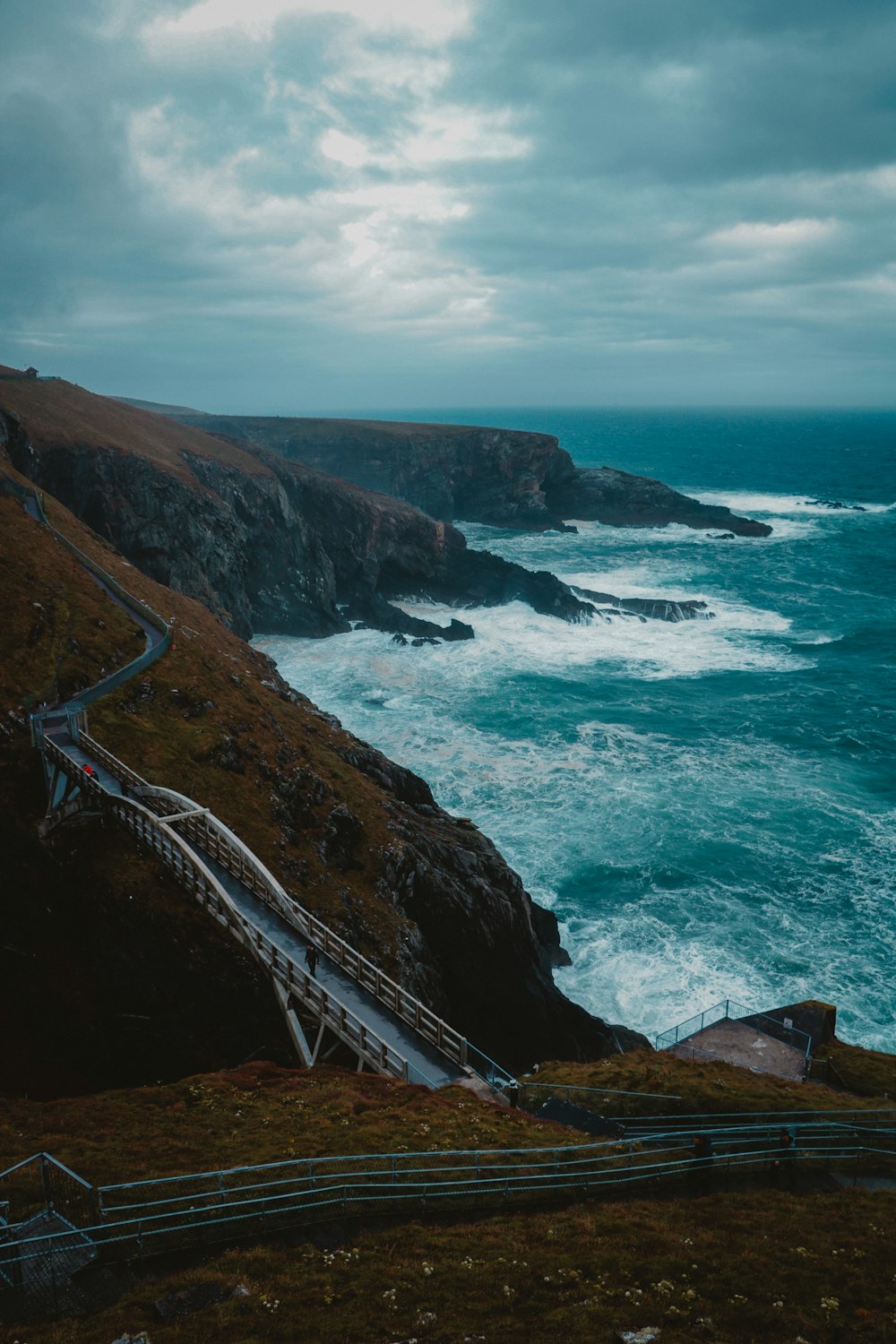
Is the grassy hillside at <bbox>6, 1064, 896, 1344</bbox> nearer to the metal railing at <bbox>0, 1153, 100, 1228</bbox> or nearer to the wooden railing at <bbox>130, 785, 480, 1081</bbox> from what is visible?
the metal railing at <bbox>0, 1153, 100, 1228</bbox>

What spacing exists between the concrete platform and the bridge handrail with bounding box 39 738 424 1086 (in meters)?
13.0

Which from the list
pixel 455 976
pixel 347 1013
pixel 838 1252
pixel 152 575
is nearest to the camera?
pixel 838 1252

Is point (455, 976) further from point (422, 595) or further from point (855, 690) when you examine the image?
point (422, 595)

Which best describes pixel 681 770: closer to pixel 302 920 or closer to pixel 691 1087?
pixel 691 1087

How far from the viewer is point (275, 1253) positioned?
51.3 ft

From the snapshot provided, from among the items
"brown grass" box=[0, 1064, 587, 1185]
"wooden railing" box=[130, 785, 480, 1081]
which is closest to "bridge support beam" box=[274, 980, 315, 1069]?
"brown grass" box=[0, 1064, 587, 1185]

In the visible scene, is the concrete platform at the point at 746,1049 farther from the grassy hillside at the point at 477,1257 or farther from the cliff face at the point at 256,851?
the grassy hillside at the point at 477,1257

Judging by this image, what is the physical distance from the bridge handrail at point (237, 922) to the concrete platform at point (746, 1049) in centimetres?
1296

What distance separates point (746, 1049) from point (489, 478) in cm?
14699

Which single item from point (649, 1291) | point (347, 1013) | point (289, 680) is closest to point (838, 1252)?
point (649, 1291)

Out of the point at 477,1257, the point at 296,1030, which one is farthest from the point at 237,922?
the point at 477,1257

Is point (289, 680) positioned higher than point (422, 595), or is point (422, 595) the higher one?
point (422, 595)

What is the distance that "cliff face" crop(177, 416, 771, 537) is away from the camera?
164 m

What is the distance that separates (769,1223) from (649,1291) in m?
4.56
